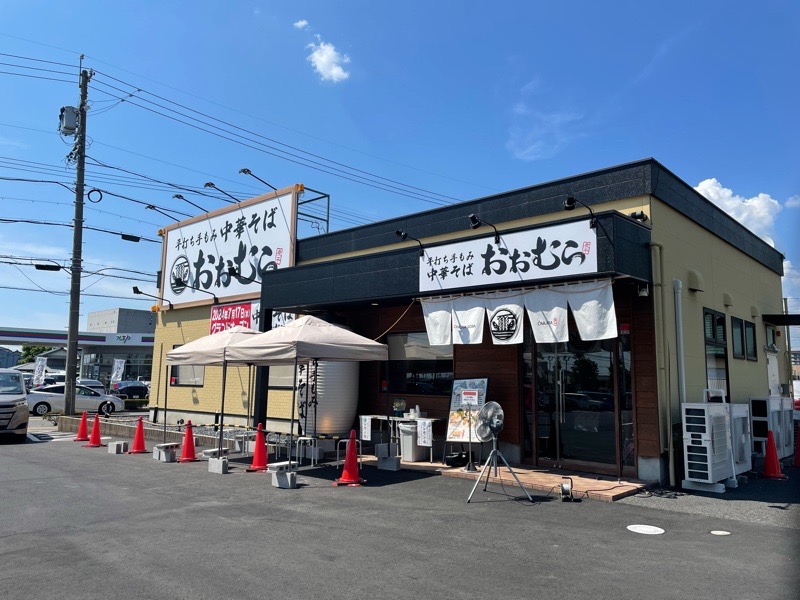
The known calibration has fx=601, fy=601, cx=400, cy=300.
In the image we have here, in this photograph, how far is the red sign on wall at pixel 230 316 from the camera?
1780cm

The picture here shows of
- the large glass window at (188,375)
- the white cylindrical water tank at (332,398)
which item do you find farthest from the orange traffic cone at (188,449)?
the large glass window at (188,375)

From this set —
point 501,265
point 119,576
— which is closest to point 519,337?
point 501,265

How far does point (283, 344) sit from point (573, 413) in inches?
205

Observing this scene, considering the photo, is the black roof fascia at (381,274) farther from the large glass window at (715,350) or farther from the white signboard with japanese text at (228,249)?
the large glass window at (715,350)

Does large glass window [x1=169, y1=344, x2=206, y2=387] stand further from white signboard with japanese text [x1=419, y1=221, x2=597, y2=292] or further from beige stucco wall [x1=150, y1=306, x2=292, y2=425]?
white signboard with japanese text [x1=419, y1=221, x2=597, y2=292]

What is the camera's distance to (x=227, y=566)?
539 centimetres

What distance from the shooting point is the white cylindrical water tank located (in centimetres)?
1351

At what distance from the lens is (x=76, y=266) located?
2122 centimetres

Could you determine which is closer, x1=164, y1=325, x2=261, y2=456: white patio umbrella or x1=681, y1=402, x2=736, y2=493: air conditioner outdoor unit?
x1=681, y1=402, x2=736, y2=493: air conditioner outdoor unit

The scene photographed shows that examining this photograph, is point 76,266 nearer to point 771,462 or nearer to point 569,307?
point 569,307

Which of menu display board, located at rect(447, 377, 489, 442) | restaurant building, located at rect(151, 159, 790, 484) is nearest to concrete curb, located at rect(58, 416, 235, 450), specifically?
restaurant building, located at rect(151, 159, 790, 484)

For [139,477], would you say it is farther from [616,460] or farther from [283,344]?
[616,460]

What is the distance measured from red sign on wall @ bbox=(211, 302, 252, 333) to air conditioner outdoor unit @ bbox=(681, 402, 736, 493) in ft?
39.9

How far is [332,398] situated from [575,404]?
559cm
